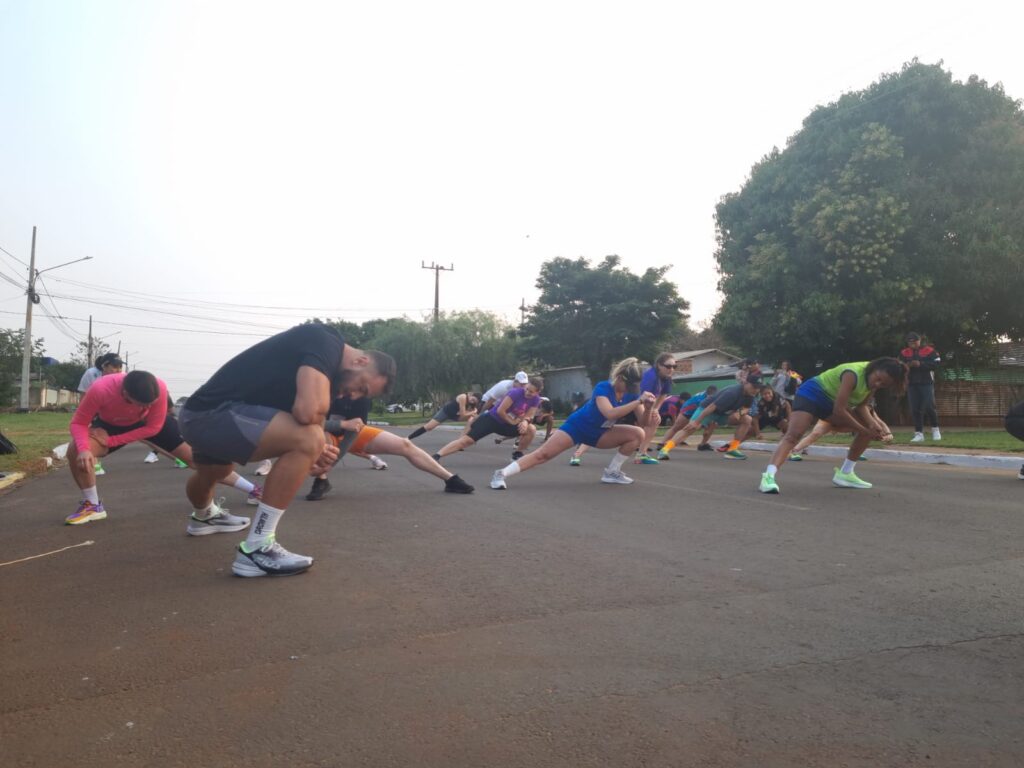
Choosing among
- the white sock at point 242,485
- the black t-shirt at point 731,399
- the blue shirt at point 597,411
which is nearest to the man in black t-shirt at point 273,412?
the white sock at point 242,485

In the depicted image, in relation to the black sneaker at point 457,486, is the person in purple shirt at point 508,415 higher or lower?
higher

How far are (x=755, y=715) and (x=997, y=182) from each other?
22167 mm

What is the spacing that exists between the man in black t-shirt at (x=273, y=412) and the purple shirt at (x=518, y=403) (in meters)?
7.22

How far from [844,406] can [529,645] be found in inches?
225

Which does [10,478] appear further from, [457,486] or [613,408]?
[613,408]

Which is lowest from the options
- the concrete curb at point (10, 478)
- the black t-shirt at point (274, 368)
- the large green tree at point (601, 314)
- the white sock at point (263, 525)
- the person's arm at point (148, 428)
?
the concrete curb at point (10, 478)

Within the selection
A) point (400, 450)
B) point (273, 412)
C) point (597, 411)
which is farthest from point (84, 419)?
point (597, 411)

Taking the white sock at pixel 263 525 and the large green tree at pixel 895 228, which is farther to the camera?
the large green tree at pixel 895 228

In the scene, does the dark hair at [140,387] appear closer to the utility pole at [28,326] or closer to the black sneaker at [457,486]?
the black sneaker at [457,486]

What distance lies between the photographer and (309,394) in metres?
4.34

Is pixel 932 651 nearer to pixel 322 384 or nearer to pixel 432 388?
pixel 322 384

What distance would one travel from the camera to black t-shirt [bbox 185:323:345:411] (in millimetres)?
4457

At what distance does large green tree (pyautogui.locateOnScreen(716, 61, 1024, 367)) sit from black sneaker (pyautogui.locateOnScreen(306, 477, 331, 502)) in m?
16.7

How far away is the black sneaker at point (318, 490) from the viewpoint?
804 cm
